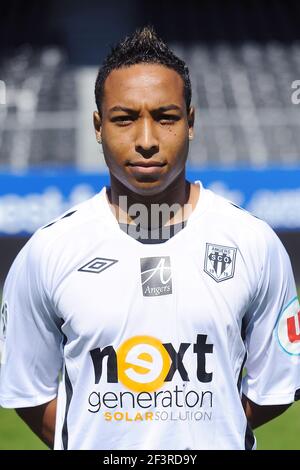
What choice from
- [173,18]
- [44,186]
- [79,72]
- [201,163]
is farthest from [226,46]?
[44,186]

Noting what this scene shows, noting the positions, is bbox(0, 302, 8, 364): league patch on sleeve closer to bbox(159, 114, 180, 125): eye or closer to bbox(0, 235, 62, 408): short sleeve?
bbox(0, 235, 62, 408): short sleeve

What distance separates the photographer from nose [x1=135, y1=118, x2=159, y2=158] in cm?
198

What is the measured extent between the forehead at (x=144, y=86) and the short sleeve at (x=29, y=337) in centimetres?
46

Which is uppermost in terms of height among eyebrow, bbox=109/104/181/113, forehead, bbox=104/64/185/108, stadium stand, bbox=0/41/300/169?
stadium stand, bbox=0/41/300/169

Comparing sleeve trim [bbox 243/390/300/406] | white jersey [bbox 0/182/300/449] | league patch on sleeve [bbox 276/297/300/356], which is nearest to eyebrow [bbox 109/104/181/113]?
white jersey [bbox 0/182/300/449]

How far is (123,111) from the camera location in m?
2.03

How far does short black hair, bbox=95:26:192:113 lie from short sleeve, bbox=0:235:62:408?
486 millimetres

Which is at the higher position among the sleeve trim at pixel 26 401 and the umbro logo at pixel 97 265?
the umbro logo at pixel 97 265

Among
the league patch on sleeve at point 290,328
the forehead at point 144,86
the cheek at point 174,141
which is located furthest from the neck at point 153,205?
the league patch on sleeve at point 290,328

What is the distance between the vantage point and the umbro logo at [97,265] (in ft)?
6.97

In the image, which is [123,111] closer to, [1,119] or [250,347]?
[250,347]

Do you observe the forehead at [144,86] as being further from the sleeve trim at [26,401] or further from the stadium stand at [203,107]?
the stadium stand at [203,107]

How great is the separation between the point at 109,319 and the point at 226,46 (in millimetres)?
16926

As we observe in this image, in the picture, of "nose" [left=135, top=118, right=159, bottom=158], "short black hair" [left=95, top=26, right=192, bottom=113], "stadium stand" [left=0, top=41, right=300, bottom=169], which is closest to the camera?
"nose" [left=135, top=118, right=159, bottom=158]
